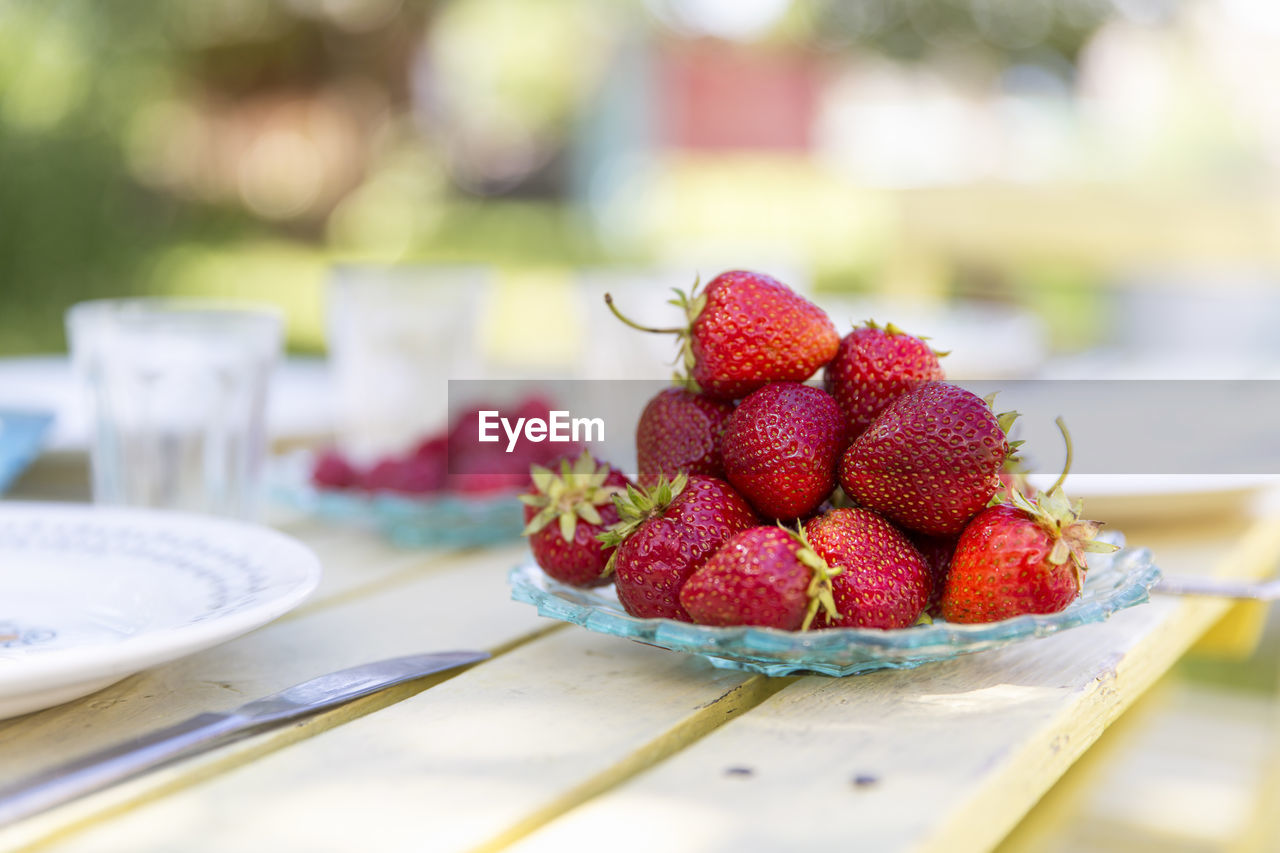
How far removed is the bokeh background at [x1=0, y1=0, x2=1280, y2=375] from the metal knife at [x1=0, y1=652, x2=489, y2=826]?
0.55m

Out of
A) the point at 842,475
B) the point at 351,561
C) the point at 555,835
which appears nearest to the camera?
the point at 555,835

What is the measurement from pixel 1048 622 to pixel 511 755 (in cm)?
21

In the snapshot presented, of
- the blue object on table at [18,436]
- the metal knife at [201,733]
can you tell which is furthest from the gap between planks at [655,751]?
the blue object on table at [18,436]

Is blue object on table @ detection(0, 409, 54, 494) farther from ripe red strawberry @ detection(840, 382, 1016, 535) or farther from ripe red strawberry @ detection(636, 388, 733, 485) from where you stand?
ripe red strawberry @ detection(840, 382, 1016, 535)

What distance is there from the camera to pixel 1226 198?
207cm

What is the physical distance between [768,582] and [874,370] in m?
0.13

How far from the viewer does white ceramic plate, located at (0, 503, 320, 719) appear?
440 mm

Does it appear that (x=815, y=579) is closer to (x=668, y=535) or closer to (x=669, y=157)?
(x=668, y=535)

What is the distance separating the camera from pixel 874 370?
54 cm

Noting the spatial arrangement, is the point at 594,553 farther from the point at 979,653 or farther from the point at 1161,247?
the point at 1161,247

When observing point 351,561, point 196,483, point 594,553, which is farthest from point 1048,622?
point 196,483

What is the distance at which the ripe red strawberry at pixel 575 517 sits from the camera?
1.78 feet

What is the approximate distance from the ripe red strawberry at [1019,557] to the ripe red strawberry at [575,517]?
0.15m

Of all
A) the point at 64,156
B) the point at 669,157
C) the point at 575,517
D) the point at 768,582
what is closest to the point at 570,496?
the point at 575,517
